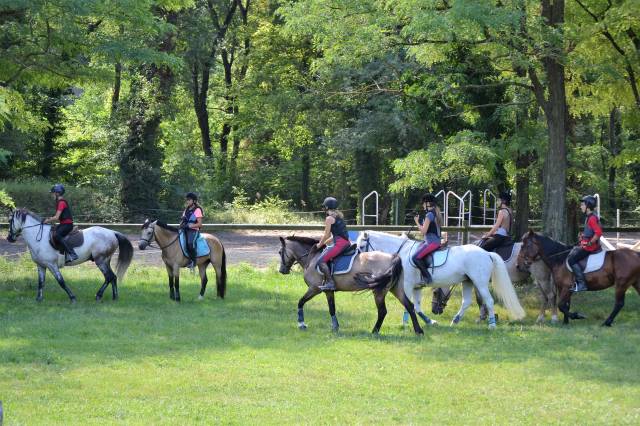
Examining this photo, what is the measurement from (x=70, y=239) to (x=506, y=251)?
30.7ft

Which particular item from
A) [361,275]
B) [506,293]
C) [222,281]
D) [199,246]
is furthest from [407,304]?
[199,246]

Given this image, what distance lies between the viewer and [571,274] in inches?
683

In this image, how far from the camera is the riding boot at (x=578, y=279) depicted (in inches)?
673

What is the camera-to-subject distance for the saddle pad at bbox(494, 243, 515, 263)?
740 inches

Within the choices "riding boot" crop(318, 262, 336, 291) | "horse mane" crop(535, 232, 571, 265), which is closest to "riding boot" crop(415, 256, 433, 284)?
"riding boot" crop(318, 262, 336, 291)

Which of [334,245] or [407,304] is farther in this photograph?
[334,245]

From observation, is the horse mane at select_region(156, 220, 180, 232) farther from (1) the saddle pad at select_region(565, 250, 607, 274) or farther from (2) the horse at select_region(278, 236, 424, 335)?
(1) the saddle pad at select_region(565, 250, 607, 274)

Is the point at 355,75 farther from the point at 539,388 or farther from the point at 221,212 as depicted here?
the point at 539,388

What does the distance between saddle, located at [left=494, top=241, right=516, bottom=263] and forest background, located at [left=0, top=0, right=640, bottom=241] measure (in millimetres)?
2178

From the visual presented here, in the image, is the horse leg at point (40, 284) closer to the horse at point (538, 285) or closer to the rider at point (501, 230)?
the horse at point (538, 285)

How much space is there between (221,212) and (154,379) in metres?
29.6

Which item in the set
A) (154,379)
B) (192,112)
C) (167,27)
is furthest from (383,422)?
(192,112)

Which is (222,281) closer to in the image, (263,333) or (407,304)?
(263,333)

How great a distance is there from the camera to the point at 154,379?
12.1 metres
